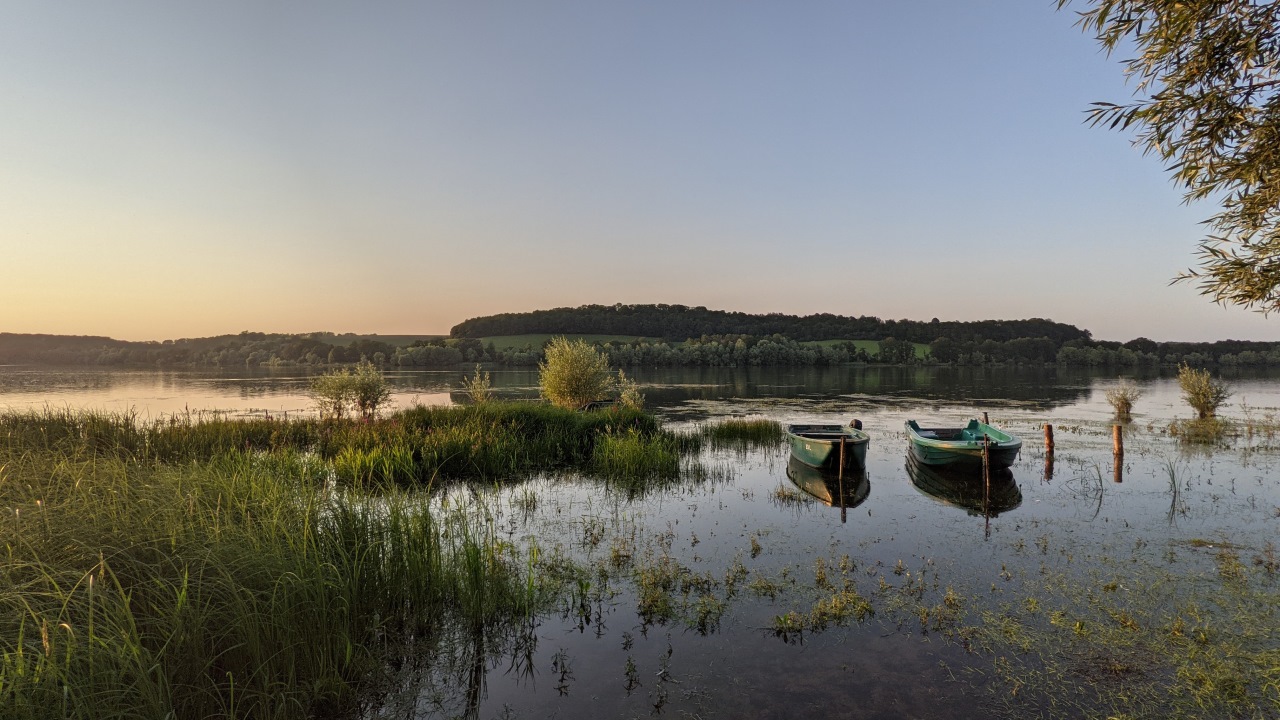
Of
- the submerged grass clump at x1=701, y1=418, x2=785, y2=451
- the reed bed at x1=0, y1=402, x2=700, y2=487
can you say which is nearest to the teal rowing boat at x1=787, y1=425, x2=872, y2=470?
the reed bed at x1=0, y1=402, x2=700, y2=487

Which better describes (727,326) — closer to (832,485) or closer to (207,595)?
(832,485)

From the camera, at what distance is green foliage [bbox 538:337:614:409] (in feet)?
89.4

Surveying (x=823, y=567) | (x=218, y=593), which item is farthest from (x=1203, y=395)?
(x=218, y=593)

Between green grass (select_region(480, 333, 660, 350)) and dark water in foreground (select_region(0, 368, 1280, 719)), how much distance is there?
327ft

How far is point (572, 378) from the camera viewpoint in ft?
89.2

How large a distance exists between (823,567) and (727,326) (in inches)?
5118

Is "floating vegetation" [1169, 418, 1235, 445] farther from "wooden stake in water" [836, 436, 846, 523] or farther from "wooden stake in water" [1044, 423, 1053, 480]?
"wooden stake in water" [836, 436, 846, 523]

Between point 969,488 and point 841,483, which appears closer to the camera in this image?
point 841,483

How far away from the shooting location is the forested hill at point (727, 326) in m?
123

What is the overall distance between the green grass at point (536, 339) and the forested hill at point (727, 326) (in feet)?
10.9

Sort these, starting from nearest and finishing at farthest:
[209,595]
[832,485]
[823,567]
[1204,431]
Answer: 1. [209,595]
2. [823,567]
3. [832,485]
4. [1204,431]

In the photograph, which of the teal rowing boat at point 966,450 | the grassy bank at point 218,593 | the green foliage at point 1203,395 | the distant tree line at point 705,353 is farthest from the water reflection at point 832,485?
the distant tree line at point 705,353

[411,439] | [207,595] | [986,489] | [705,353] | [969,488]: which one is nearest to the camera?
[207,595]

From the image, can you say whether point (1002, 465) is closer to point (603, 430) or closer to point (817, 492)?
point (817, 492)
